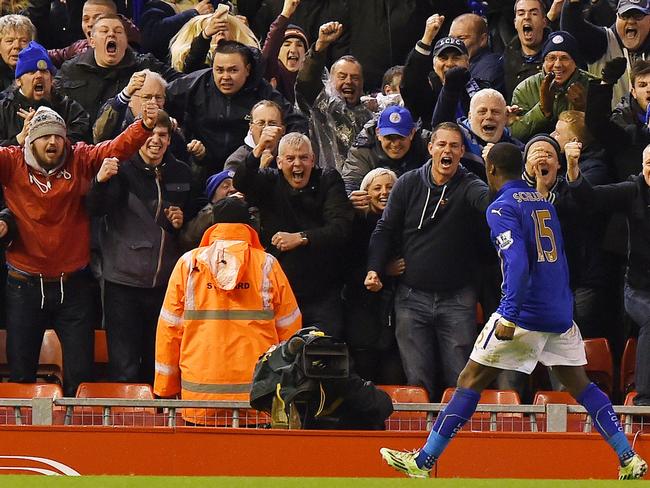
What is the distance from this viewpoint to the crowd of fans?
1036cm

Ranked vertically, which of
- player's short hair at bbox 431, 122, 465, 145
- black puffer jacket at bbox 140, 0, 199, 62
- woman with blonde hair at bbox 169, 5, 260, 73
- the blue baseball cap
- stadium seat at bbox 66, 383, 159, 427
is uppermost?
black puffer jacket at bbox 140, 0, 199, 62

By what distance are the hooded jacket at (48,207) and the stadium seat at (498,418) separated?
9.08 ft

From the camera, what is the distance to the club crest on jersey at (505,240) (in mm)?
8109

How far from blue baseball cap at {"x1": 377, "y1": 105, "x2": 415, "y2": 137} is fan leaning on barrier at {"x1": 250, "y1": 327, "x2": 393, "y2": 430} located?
277 centimetres

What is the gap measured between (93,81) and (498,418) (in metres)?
4.69

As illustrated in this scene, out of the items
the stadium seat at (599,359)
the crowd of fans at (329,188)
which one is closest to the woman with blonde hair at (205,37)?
the crowd of fans at (329,188)

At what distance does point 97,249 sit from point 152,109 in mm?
1274

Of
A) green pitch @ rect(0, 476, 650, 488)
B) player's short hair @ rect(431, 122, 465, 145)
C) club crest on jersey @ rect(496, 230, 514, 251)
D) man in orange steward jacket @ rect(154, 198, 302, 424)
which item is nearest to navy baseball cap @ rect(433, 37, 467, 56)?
player's short hair @ rect(431, 122, 465, 145)

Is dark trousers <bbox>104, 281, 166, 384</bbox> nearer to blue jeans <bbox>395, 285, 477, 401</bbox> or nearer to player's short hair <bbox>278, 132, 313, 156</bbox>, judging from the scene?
player's short hair <bbox>278, 132, 313, 156</bbox>

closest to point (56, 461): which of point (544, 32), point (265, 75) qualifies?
point (265, 75)

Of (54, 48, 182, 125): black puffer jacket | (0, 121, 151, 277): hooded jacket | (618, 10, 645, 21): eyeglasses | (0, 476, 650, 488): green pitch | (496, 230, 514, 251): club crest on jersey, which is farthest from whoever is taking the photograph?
(54, 48, 182, 125): black puffer jacket

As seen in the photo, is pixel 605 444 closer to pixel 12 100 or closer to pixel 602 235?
pixel 602 235

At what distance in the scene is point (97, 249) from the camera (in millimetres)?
11062

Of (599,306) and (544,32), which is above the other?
(544,32)
